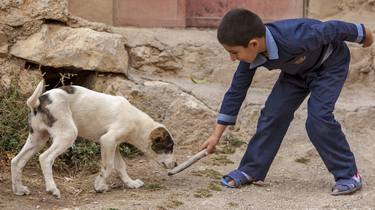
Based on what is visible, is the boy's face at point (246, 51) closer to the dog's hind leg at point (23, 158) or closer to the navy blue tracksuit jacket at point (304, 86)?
the navy blue tracksuit jacket at point (304, 86)

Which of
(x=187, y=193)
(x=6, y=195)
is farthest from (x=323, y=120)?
(x=6, y=195)

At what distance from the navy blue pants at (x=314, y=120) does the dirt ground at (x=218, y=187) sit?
0.20 m

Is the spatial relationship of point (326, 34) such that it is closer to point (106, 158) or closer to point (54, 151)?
point (106, 158)

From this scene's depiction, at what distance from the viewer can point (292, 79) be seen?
5.32 m

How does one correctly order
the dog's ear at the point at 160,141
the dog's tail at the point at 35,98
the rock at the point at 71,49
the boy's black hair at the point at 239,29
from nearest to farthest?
the boy's black hair at the point at 239,29 → the dog's tail at the point at 35,98 → the dog's ear at the point at 160,141 → the rock at the point at 71,49

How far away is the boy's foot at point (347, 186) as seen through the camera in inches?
201

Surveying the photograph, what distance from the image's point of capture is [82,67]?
256 inches

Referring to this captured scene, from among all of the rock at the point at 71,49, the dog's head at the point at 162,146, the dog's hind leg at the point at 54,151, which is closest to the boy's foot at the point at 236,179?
the dog's head at the point at 162,146

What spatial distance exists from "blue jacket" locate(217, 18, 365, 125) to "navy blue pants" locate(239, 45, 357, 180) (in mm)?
98

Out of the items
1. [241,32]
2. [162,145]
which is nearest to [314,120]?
[241,32]

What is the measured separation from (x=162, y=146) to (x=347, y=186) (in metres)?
1.34

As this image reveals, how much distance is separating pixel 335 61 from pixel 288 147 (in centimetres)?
153

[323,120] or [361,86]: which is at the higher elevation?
[323,120]

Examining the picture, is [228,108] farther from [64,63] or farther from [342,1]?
[342,1]
